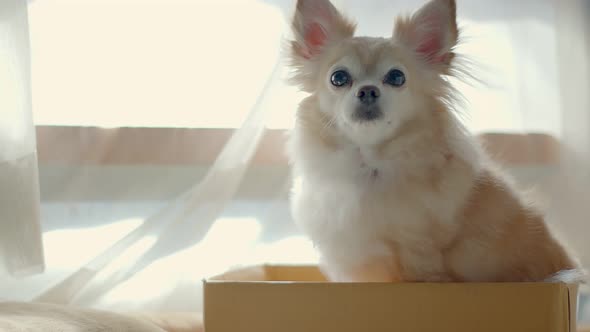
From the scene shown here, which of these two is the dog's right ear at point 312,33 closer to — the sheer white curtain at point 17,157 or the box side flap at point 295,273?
the box side flap at point 295,273

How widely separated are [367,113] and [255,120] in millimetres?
606

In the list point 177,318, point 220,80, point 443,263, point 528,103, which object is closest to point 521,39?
point 528,103

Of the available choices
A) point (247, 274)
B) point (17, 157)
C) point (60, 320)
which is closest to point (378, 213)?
point (247, 274)

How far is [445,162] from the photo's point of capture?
1.23 meters

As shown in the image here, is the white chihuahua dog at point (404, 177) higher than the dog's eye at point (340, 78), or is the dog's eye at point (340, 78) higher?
the dog's eye at point (340, 78)

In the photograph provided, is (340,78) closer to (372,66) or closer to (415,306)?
(372,66)

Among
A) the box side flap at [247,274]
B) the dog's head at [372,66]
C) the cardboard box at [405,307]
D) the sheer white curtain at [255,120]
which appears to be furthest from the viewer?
the sheer white curtain at [255,120]

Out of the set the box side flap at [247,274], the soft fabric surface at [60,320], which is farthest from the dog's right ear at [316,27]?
the soft fabric surface at [60,320]

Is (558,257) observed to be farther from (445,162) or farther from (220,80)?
(220,80)

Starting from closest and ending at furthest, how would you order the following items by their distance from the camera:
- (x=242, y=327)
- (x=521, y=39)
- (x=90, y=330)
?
(x=242, y=327)
(x=90, y=330)
(x=521, y=39)

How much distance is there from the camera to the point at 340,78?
1.25 meters

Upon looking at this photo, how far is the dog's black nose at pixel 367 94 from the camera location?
46.8 inches

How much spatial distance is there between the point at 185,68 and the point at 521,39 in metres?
0.93

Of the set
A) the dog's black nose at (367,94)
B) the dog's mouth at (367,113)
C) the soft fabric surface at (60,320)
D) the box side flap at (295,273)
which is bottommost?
the soft fabric surface at (60,320)
